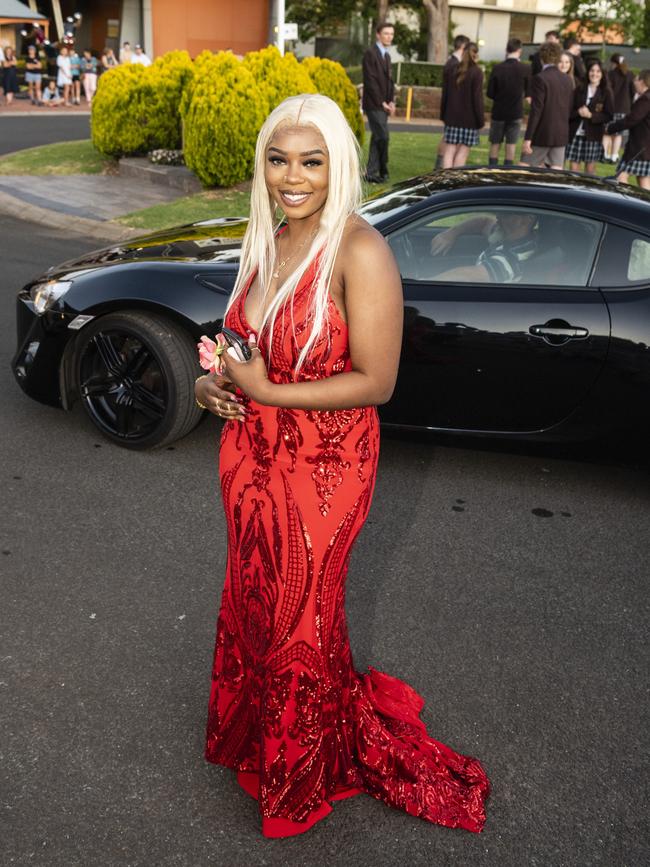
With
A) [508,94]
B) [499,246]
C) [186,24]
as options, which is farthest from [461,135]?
[186,24]

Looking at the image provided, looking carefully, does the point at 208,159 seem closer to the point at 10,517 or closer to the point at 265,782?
the point at 10,517

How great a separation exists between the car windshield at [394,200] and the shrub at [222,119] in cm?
779

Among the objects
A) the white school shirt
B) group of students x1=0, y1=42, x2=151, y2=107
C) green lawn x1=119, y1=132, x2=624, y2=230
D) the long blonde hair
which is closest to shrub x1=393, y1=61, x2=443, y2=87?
group of students x1=0, y1=42, x2=151, y2=107

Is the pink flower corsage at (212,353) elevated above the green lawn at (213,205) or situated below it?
above

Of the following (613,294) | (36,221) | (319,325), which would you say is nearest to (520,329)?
(613,294)

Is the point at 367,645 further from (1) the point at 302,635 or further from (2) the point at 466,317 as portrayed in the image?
(2) the point at 466,317

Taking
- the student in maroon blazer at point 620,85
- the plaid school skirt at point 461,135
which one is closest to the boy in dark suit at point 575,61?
the student in maroon blazer at point 620,85

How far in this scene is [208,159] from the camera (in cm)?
1289

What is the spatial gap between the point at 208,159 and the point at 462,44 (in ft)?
12.6

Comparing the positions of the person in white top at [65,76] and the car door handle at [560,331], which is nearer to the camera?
the car door handle at [560,331]

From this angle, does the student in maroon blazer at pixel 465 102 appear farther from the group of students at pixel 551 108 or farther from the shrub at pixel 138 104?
the shrub at pixel 138 104

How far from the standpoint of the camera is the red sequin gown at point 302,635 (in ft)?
8.02

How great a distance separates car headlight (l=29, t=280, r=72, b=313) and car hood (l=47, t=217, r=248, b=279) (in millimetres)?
78

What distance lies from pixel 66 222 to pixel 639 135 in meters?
7.29
